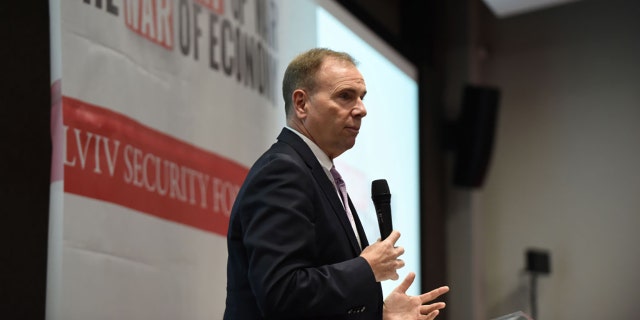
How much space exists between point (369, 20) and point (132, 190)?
284 centimetres

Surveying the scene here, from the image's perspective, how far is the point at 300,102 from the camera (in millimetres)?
1720

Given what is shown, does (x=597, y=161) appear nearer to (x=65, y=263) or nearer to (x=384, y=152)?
(x=384, y=152)

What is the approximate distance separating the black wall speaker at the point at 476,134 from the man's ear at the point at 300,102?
4731mm

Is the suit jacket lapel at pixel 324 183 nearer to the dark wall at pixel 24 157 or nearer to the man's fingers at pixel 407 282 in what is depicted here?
the man's fingers at pixel 407 282

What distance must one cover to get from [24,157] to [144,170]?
37 cm

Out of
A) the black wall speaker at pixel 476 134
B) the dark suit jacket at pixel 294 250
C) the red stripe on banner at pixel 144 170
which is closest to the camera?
the dark suit jacket at pixel 294 250

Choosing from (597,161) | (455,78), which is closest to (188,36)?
(455,78)

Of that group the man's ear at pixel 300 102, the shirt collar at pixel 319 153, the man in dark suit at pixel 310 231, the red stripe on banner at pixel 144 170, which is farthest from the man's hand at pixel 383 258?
the red stripe on banner at pixel 144 170

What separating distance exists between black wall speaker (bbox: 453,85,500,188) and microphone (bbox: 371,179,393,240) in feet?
15.5

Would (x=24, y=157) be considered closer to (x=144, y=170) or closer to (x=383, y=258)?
(x=144, y=170)

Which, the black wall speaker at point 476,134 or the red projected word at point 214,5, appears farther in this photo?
the black wall speaker at point 476,134

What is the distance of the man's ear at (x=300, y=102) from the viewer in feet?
5.61

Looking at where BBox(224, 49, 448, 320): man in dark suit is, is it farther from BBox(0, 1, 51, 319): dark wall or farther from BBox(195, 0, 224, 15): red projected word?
BBox(195, 0, 224, 15): red projected word

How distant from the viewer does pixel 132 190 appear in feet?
8.00
